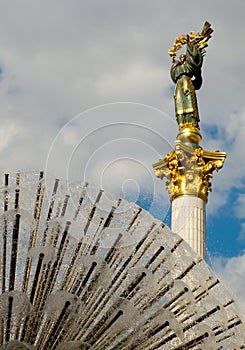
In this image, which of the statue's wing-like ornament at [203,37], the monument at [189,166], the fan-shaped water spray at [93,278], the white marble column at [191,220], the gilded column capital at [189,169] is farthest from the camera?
the statue's wing-like ornament at [203,37]

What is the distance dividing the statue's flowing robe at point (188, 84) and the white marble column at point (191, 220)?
1692 millimetres

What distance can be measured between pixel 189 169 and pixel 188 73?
7.27 ft

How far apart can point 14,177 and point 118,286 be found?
45.7 inches

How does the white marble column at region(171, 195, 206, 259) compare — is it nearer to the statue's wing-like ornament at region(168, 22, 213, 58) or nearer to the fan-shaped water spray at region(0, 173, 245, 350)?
the statue's wing-like ornament at region(168, 22, 213, 58)

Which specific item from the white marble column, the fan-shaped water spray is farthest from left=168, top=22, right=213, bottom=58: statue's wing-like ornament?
the fan-shaped water spray

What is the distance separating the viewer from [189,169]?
1258 cm

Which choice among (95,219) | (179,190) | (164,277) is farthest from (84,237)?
(179,190)

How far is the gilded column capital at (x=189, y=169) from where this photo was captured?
12391 millimetres

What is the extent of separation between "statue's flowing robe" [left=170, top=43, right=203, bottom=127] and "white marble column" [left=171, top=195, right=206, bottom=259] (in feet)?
5.55

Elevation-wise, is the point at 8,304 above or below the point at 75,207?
below

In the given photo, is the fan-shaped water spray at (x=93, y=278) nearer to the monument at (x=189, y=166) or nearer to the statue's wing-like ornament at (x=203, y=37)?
the monument at (x=189, y=166)

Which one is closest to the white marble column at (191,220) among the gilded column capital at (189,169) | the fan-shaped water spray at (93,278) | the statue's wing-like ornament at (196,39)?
the gilded column capital at (189,169)

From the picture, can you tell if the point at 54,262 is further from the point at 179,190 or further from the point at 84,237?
the point at 179,190

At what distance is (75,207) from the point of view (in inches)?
210
